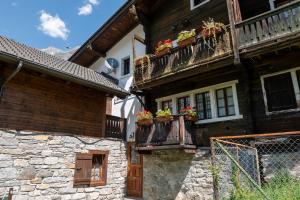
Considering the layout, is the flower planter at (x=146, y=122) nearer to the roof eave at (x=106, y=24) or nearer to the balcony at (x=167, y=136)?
the balcony at (x=167, y=136)

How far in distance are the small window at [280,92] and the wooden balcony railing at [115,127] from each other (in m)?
6.77

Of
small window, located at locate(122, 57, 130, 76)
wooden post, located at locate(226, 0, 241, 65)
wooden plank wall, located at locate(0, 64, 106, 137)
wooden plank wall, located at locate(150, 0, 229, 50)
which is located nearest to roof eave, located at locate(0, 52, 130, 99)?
wooden plank wall, located at locate(0, 64, 106, 137)

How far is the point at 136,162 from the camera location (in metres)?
11.2

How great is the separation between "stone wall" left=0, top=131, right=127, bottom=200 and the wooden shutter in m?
0.18

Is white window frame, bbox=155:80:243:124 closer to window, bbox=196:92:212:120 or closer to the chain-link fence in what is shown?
window, bbox=196:92:212:120

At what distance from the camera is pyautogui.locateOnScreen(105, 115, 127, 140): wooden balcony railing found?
11.4m

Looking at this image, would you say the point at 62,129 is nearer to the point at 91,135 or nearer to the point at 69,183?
the point at 91,135

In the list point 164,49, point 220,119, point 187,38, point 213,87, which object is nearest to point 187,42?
point 187,38

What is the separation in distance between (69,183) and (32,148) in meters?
1.86

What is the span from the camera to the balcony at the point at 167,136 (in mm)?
8484

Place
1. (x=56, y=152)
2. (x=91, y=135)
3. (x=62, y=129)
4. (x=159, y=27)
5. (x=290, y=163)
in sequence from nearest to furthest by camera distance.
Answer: (x=290, y=163)
(x=56, y=152)
(x=62, y=129)
(x=91, y=135)
(x=159, y=27)

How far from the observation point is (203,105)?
980cm

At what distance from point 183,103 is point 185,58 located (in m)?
2.16

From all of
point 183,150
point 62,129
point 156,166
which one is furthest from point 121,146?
point 183,150
